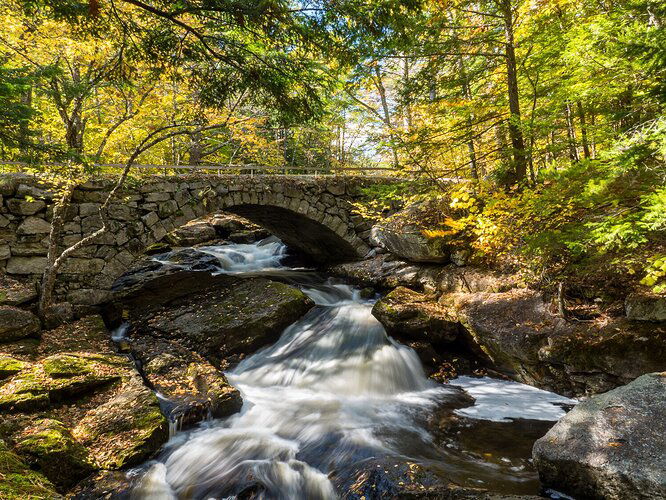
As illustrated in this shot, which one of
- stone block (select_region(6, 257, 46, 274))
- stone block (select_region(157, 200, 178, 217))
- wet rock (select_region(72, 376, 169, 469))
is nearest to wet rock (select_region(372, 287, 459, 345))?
wet rock (select_region(72, 376, 169, 469))

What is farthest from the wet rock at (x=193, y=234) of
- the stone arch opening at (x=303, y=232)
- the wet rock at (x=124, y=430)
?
the wet rock at (x=124, y=430)

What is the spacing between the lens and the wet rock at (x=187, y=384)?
4.80 m

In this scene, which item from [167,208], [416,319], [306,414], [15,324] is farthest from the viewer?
[167,208]

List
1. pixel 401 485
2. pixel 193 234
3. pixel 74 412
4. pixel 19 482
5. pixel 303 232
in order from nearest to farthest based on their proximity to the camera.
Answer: pixel 19 482, pixel 401 485, pixel 74 412, pixel 303 232, pixel 193 234

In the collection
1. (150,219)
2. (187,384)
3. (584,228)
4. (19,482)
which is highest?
(150,219)

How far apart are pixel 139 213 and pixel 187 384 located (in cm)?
458

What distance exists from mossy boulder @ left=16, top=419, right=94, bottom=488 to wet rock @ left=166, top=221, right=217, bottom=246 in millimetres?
10883

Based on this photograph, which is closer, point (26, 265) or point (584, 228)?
point (584, 228)

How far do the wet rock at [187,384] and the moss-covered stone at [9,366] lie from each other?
1499mm

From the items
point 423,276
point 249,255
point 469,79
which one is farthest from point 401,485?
point 249,255

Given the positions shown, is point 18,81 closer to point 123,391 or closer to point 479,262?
point 123,391

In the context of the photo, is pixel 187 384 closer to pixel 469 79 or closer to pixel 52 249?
pixel 52 249

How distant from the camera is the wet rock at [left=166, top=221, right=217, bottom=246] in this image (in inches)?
553

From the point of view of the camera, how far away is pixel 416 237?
27.9 feet
